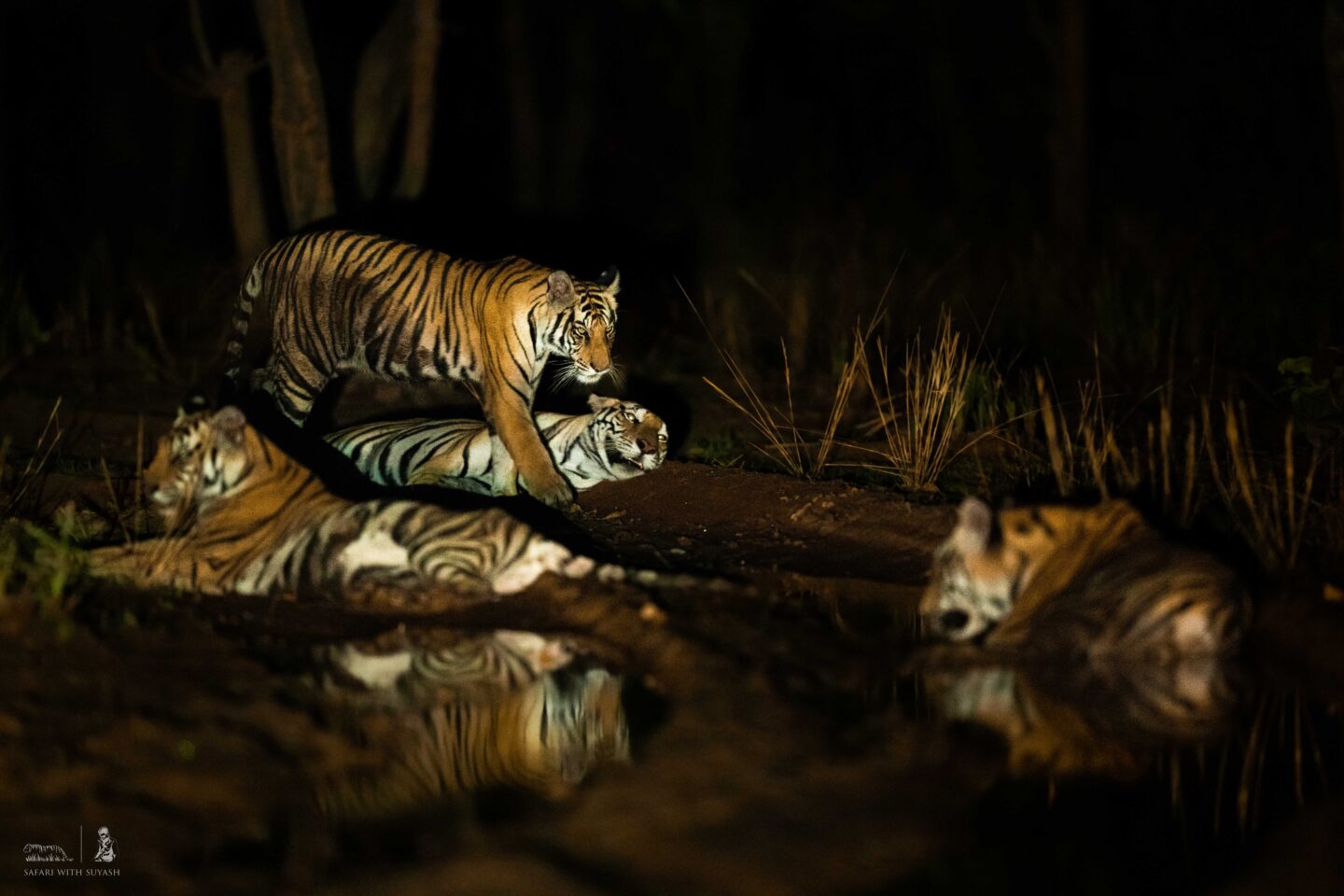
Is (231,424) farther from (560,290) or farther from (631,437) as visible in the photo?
(631,437)

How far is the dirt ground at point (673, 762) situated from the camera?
11.2 ft

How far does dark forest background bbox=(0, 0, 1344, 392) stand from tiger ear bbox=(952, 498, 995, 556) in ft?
12.1

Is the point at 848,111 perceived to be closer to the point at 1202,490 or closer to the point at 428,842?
the point at 1202,490

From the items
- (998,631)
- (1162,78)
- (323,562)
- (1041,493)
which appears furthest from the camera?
(1162,78)

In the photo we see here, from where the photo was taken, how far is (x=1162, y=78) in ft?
79.6

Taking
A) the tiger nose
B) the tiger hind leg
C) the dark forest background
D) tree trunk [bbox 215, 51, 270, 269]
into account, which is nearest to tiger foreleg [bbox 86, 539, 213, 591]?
the tiger hind leg

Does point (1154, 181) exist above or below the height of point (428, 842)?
below

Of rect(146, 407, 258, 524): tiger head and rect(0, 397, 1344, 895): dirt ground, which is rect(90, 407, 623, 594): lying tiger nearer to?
rect(146, 407, 258, 524): tiger head

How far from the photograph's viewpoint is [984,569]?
4934 millimetres

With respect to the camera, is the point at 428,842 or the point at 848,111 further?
the point at 848,111

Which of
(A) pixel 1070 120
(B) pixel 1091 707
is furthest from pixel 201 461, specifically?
(A) pixel 1070 120

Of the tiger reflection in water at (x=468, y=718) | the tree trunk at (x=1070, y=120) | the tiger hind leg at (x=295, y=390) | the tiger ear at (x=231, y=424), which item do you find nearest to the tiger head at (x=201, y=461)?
the tiger ear at (x=231, y=424)

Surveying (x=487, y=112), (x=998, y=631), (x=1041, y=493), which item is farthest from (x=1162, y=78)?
(x=998, y=631)

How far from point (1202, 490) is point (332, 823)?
12.3ft
